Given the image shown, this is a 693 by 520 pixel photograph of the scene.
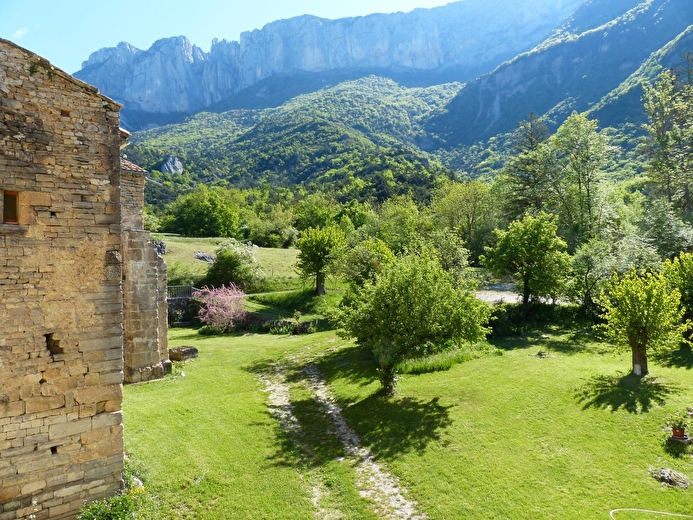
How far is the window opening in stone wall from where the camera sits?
308 inches

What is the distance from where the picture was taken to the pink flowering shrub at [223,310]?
103 feet

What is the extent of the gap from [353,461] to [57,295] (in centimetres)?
841

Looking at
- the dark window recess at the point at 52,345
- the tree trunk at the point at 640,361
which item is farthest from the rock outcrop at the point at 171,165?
the tree trunk at the point at 640,361

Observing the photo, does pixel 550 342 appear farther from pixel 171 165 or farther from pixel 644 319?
pixel 171 165

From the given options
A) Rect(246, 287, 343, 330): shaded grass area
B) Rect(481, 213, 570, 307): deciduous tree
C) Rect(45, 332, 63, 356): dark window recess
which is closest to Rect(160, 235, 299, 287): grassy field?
Rect(246, 287, 343, 330): shaded grass area

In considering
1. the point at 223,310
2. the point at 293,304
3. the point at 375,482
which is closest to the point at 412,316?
the point at 375,482

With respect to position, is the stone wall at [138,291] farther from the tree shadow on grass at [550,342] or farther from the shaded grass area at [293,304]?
the tree shadow on grass at [550,342]

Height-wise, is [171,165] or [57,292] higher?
[171,165]

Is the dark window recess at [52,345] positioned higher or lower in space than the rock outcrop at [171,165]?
lower

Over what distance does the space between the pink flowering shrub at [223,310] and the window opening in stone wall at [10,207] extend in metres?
24.1

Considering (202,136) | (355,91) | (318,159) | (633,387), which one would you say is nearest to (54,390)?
(633,387)

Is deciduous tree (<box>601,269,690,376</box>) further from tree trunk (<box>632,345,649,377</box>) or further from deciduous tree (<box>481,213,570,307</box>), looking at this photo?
deciduous tree (<box>481,213,570,307</box>)

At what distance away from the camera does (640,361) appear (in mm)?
15758

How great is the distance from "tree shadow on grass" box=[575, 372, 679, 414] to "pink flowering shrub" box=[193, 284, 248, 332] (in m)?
23.4
